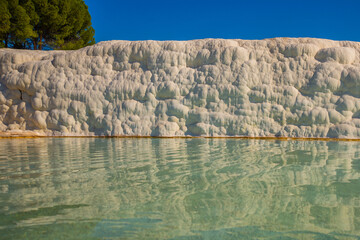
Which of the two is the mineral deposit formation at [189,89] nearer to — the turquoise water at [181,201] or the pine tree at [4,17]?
the turquoise water at [181,201]

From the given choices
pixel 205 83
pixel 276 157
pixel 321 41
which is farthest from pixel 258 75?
pixel 276 157

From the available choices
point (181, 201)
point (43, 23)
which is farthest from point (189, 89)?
point (43, 23)

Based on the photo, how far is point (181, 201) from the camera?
2586 millimetres

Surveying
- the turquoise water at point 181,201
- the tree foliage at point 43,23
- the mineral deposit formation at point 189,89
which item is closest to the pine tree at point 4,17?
the tree foliage at point 43,23

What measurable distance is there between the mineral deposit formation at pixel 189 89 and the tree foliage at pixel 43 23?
903 cm

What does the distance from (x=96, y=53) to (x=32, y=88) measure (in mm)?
2730

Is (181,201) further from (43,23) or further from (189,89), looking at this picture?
(43,23)

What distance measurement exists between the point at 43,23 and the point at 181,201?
71.4 feet

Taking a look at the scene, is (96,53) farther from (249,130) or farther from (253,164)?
(253,164)

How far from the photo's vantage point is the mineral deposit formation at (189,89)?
358 inches

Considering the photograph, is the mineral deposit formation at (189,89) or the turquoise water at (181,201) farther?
the mineral deposit formation at (189,89)

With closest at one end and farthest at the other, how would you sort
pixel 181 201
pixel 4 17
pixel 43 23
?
pixel 181 201 → pixel 4 17 → pixel 43 23

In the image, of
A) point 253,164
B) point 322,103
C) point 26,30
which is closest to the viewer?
point 253,164

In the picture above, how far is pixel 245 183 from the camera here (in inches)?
124
